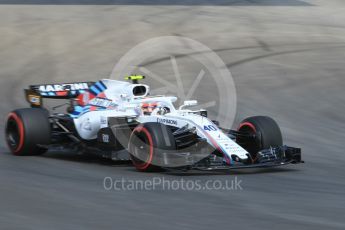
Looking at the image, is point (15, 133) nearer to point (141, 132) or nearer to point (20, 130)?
point (20, 130)

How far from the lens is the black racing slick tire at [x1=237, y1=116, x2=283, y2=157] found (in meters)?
10.8

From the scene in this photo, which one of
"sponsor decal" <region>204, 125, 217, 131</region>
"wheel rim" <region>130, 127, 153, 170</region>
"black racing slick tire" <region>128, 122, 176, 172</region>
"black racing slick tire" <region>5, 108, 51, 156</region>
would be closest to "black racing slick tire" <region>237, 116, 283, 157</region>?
"sponsor decal" <region>204, 125, 217, 131</region>

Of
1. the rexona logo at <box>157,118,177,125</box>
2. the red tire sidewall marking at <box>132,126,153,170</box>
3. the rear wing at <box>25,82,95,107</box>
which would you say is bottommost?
the red tire sidewall marking at <box>132,126,153,170</box>

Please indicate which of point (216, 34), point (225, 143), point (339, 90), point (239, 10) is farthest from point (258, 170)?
point (239, 10)

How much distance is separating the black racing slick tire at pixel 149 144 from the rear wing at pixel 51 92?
2.54 meters

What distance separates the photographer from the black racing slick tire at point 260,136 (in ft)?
35.3

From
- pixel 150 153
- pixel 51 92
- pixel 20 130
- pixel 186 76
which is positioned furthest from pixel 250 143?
pixel 186 76

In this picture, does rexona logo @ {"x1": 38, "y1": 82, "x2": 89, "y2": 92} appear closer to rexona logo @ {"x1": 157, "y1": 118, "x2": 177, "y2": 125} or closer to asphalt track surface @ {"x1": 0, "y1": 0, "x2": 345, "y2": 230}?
asphalt track surface @ {"x1": 0, "y1": 0, "x2": 345, "y2": 230}

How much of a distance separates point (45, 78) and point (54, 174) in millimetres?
8259

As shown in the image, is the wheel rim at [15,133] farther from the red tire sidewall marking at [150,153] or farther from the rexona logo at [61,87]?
the red tire sidewall marking at [150,153]

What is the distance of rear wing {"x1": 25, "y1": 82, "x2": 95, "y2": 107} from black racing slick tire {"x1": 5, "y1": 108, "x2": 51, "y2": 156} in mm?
778

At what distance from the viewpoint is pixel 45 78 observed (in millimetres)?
18078

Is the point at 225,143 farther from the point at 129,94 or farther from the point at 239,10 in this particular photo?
the point at 239,10

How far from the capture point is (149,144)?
9.95m
